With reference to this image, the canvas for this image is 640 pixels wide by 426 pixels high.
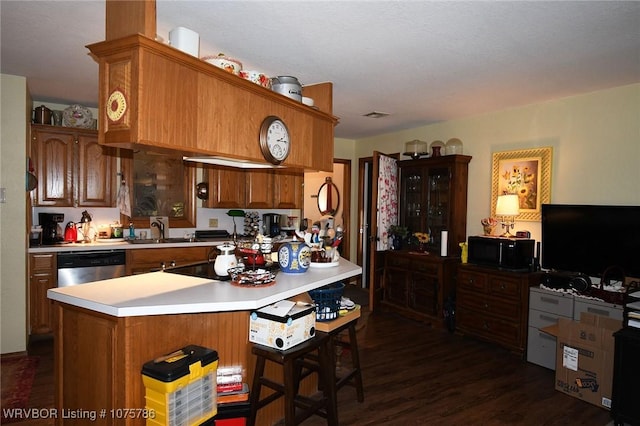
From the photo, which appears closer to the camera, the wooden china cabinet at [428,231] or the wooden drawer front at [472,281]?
the wooden drawer front at [472,281]

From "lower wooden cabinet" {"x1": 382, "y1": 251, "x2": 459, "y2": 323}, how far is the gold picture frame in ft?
2.86

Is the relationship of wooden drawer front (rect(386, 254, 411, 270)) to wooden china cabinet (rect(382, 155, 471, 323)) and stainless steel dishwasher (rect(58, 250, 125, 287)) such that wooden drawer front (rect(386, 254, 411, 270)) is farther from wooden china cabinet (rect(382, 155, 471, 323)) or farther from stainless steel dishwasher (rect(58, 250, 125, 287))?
stainless steel dishwasher (rect(58, 250, 125, 287))

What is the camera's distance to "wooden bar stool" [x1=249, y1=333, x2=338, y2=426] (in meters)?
2.07

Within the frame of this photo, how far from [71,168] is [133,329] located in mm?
3226

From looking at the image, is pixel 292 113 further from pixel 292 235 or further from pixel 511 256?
pixel 292 235

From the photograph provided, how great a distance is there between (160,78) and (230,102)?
0.51m

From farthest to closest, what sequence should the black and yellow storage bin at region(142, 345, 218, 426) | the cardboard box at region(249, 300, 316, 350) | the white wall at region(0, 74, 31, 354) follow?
the white wall at region(0, 74, 31, 354) < the cardboard box at region(249, 300, 316, 350) < the black and yellow storage bin at region(142, 345, 218, 426)

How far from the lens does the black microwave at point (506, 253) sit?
150 inches

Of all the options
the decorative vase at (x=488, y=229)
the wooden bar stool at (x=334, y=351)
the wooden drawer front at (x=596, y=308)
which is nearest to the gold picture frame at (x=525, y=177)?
the decorative vase at (x=488, y=229)

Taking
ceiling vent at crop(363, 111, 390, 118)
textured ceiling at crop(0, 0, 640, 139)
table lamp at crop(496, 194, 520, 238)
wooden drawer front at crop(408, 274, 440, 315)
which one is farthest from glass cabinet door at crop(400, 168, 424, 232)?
textured ceiling at crop(0, 0, 640, 139)

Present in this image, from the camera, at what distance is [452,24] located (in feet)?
7.61

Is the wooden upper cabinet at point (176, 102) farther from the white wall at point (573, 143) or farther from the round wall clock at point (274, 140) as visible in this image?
the white wall at point (573, 143)

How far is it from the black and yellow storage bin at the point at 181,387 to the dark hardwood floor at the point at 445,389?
3.21ft

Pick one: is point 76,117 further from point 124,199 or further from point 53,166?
point 124,199
